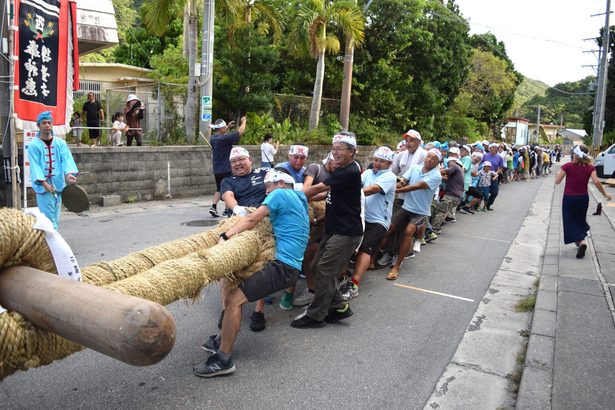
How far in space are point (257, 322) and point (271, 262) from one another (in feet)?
3.33

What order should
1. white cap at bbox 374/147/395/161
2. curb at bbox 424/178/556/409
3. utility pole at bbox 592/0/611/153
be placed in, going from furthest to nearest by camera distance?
1. utility pole at bbox 592/0/611/153
2. white cap at bbox 374/147/395/161
3. curb at bbox 424/178/556/409

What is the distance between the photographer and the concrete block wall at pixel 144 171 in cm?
1126

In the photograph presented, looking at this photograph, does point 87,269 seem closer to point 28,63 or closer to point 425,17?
point 28,63

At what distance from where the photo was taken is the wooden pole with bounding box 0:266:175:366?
1.55 metres

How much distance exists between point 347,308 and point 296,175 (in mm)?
1811

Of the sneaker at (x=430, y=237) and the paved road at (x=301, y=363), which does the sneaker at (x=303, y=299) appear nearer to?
the paved road at (x=301, y=363)

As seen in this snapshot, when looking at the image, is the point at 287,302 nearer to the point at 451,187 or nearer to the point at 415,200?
the point at 415,200

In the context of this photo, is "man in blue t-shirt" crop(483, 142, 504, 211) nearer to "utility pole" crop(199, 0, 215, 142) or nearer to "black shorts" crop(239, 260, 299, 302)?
"utility pole" crop(199, 0, 215, 142)

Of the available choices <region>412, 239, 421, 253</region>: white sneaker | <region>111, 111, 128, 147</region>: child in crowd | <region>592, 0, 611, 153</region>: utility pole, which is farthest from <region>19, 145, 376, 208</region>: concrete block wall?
<region>592, 0, 611, 153</region>: utility pole

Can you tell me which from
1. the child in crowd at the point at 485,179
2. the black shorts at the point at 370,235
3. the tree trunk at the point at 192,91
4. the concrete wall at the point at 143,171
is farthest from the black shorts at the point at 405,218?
the tree trunk at the point at 192,91

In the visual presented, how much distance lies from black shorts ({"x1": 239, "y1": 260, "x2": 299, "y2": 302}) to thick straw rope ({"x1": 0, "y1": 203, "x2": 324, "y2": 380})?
60mm

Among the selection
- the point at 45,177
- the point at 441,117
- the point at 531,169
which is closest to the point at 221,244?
the point at 45,177

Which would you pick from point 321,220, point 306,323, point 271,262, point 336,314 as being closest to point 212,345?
point 271,262

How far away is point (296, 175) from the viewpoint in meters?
6.10
